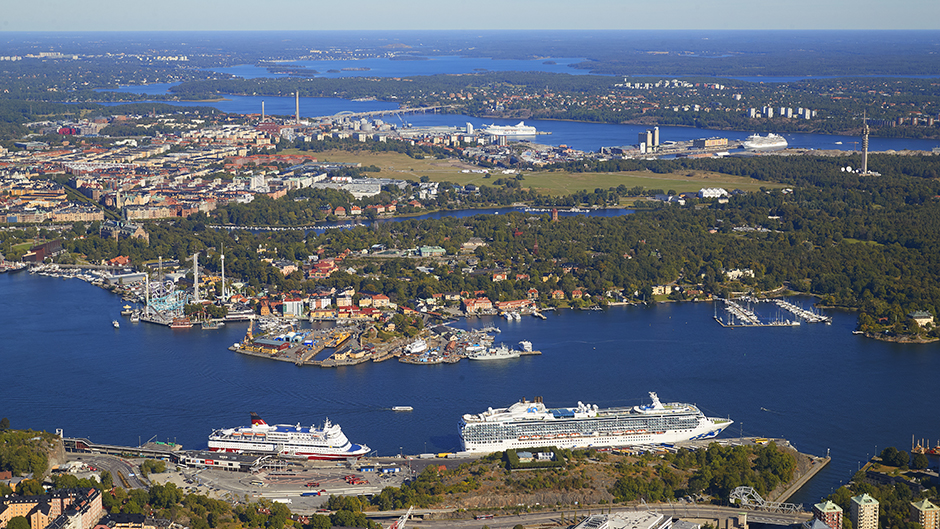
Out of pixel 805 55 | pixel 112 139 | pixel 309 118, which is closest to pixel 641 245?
pixel 112 139

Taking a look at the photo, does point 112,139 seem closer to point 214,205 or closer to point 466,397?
point 214,205

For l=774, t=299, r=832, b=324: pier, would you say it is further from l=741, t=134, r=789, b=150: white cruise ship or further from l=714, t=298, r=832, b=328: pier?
l=741, t=134, r=789, b=150: white cruise ship

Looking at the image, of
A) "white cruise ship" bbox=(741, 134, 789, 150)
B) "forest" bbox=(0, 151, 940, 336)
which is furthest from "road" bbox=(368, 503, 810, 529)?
"white cruise ship" bbox=(741, 134, 789, 150)

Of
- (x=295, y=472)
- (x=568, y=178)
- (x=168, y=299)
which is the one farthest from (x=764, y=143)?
(x=295, y=472)

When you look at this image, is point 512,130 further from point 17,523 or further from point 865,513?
point 17,523

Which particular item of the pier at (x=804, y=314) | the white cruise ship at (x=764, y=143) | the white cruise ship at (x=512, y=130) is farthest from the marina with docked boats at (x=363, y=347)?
the white cruise ship at (x=512, y=130)

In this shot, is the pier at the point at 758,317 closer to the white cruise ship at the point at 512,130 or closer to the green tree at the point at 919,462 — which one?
the green tree at the point at 919,462
